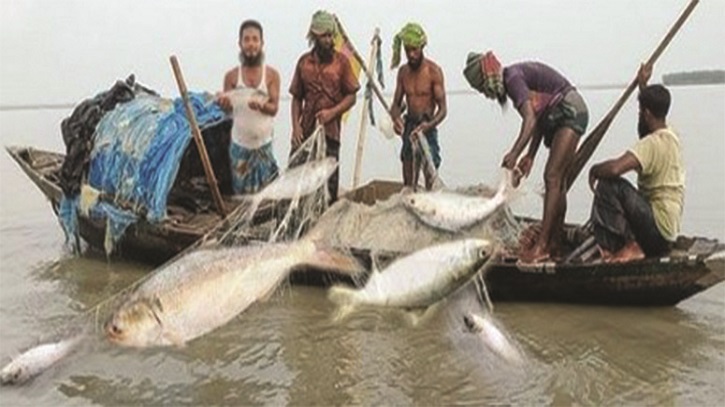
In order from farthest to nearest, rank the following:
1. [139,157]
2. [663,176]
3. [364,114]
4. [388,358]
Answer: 1. [364,114]
2. [139,157]
3. [663,176]
4. [388,358]

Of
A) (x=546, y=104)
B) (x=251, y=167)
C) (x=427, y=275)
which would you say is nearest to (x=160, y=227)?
(x=251, y=167)

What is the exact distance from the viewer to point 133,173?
9.95m

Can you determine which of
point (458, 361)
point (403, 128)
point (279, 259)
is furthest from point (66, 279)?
point (279, 259)

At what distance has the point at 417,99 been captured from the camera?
9766mm

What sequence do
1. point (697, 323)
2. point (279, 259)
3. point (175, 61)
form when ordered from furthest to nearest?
point (175, 61)
point (697, 323)
point (279, 259)

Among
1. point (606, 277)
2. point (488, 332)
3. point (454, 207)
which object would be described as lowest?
point (606, 277)

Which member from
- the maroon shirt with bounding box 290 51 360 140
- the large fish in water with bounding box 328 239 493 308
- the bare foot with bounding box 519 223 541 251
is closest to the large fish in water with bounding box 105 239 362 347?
the large fish in water with bounding box 328 239 493 308

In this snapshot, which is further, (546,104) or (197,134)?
(197,134)

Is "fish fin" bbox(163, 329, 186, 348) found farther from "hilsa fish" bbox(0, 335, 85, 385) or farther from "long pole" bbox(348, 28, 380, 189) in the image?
"long pole" bbox(348, 28, 380, 189)

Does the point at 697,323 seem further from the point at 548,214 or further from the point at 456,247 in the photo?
the point at 456,247

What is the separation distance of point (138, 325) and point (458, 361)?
9.52 ft

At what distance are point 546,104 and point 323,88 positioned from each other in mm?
2496

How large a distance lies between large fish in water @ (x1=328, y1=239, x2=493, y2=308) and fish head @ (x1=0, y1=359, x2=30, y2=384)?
269cm

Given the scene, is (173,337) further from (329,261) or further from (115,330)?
(329,261)
